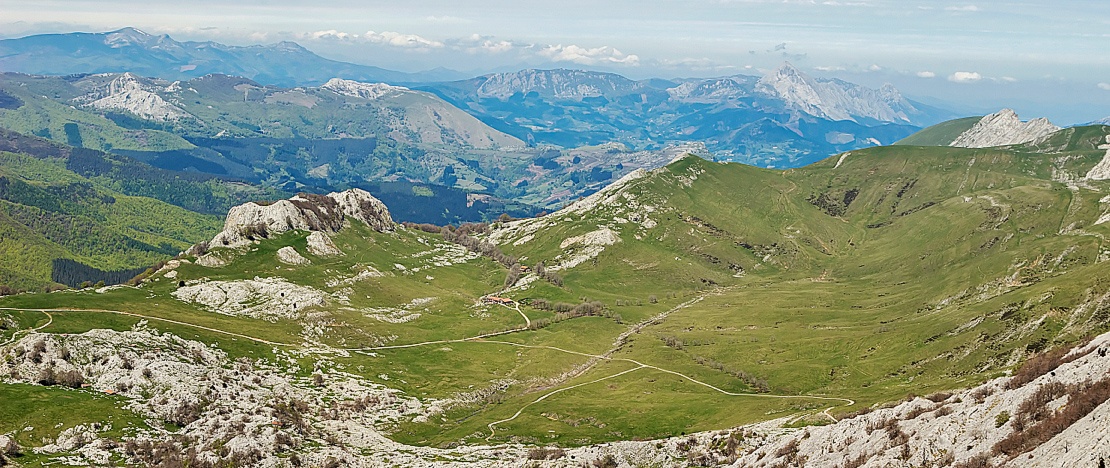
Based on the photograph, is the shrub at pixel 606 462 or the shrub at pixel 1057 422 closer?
the shrub at pixel 1057 422

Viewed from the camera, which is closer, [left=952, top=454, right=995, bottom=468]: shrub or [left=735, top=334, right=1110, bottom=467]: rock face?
[left=735, top=334, right=1110, bottom=467]: rock face

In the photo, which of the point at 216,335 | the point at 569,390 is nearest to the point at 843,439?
the point at 569,390

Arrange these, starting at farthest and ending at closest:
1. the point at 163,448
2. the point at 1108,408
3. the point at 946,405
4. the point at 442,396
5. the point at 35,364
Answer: the point at 442,396 → the point at 35,364 → the point at 163,448 → the point at 946,405 → the point at 1108,408

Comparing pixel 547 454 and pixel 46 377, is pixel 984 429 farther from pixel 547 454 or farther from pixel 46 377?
pixel 46 377

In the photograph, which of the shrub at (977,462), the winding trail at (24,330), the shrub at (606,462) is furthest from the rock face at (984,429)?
the winding trail at (24,330)

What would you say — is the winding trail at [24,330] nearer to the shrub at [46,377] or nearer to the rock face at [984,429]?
the shrub at [46,377]

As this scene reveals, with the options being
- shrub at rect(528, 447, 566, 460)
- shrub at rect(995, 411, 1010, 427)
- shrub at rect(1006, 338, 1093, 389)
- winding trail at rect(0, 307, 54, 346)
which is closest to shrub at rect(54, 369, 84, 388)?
winding trail at rect(0, 307, 54, 346)

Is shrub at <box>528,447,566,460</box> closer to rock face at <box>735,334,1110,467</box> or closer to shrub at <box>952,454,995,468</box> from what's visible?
rock face at <box>735,334,1110,467</box>

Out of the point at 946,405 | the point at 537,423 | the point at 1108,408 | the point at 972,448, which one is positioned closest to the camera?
the point at 1108,408

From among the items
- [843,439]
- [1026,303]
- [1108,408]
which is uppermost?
[1108,408]

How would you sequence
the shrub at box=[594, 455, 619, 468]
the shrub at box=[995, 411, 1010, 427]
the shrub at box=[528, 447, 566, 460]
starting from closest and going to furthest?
the shrub at box=[995, 411, 1010, 427], the shrub at box=[594, 455, 619, 468], the shrub at box=[528, 447, 566, 460]

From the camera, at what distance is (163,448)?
4134 inches

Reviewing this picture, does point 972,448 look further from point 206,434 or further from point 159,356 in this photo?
point 159,356

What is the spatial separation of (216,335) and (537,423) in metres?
95.2
